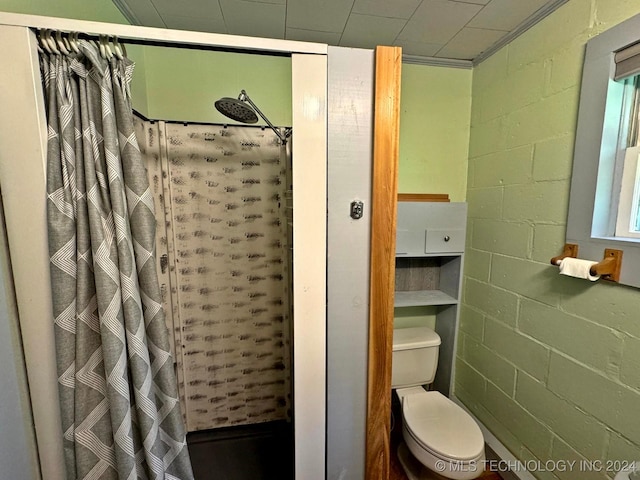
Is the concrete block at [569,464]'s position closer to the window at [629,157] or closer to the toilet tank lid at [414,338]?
the toilet tank lid at [414,338]

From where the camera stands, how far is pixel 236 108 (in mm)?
1071

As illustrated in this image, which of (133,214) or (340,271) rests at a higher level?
(133,214)

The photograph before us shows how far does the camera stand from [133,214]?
77 cm

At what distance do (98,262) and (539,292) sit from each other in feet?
5.92

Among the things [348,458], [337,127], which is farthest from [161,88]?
[348,458]

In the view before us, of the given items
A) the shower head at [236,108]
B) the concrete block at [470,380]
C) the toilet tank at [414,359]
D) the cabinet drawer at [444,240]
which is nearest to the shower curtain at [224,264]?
the shower head at [236,108]

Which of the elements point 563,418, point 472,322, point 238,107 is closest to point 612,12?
point 238,107

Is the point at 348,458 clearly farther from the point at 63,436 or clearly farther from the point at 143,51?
the point at 143,51

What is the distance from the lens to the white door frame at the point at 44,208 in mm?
696

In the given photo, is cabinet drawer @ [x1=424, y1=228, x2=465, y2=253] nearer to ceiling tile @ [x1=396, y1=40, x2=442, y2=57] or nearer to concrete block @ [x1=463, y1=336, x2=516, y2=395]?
Answer: concrete block @ [x1=463, y1=336, x2=516, y2=395]

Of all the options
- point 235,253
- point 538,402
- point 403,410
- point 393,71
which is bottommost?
point 403,410

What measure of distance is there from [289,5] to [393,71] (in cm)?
86

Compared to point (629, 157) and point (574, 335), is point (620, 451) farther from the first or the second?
point (629, 157)

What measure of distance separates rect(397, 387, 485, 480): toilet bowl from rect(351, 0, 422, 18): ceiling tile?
208 centimetres
